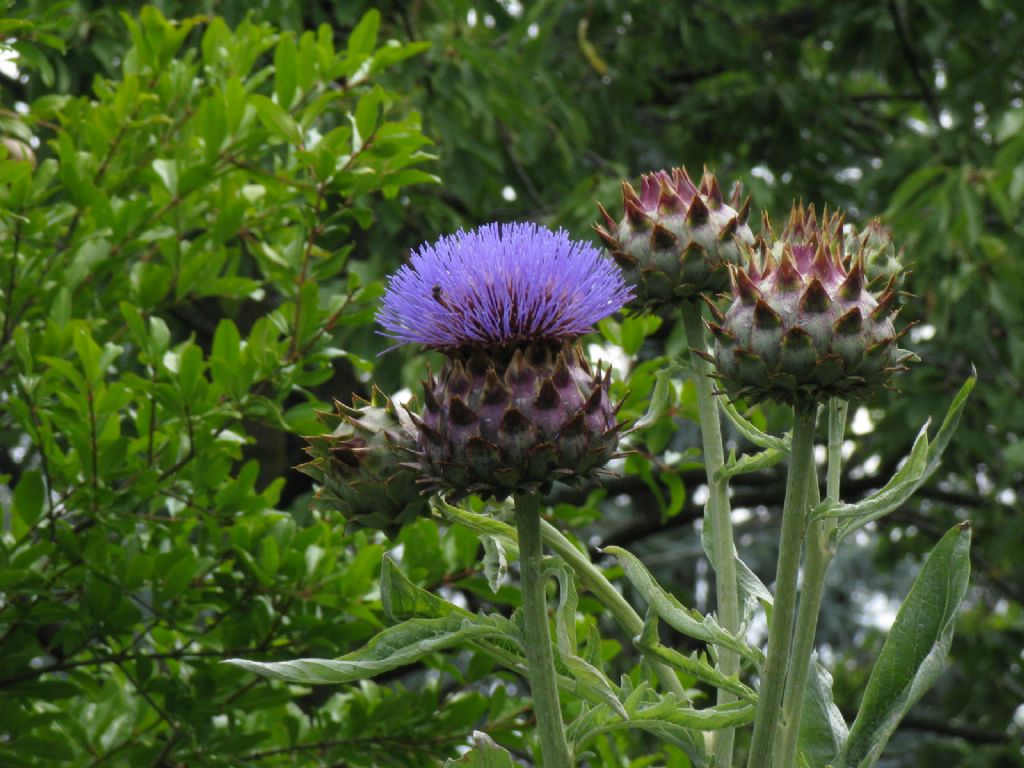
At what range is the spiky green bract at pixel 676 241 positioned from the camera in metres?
1.58

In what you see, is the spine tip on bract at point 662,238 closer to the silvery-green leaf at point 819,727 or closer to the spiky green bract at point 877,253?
the spiky green bract at point 877,253

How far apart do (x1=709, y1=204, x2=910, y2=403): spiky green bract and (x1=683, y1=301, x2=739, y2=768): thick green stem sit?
99mm

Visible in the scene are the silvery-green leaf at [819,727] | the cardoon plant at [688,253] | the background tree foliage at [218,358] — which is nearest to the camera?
the silvery-green leaf at [819,727]

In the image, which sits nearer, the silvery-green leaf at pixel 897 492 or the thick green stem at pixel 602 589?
the silvery-green leaf at pixel 897 492

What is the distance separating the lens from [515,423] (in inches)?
52.4

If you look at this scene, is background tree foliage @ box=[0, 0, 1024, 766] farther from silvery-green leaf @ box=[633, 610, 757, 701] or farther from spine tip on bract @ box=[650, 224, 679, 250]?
silvery-green leaf @ box=[633, 610, 757, 701]

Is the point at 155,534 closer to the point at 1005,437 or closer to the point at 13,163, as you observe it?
the point at 13,163

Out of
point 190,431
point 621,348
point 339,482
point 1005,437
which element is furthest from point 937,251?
point 339,482

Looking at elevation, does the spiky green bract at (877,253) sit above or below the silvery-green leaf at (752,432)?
above

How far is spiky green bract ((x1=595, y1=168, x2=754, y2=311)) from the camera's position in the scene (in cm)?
158

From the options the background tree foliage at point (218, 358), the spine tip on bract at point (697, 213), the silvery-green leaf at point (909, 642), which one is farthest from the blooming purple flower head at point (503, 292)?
the background tree foliage at point (218, 358)

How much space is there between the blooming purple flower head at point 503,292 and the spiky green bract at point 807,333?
132 millimetres

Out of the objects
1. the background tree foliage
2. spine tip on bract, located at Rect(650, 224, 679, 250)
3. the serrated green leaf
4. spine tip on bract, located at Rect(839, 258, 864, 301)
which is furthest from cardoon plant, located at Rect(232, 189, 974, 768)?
the serrated green leaf

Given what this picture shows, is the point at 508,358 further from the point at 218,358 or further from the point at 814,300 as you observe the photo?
the point at 218,358
